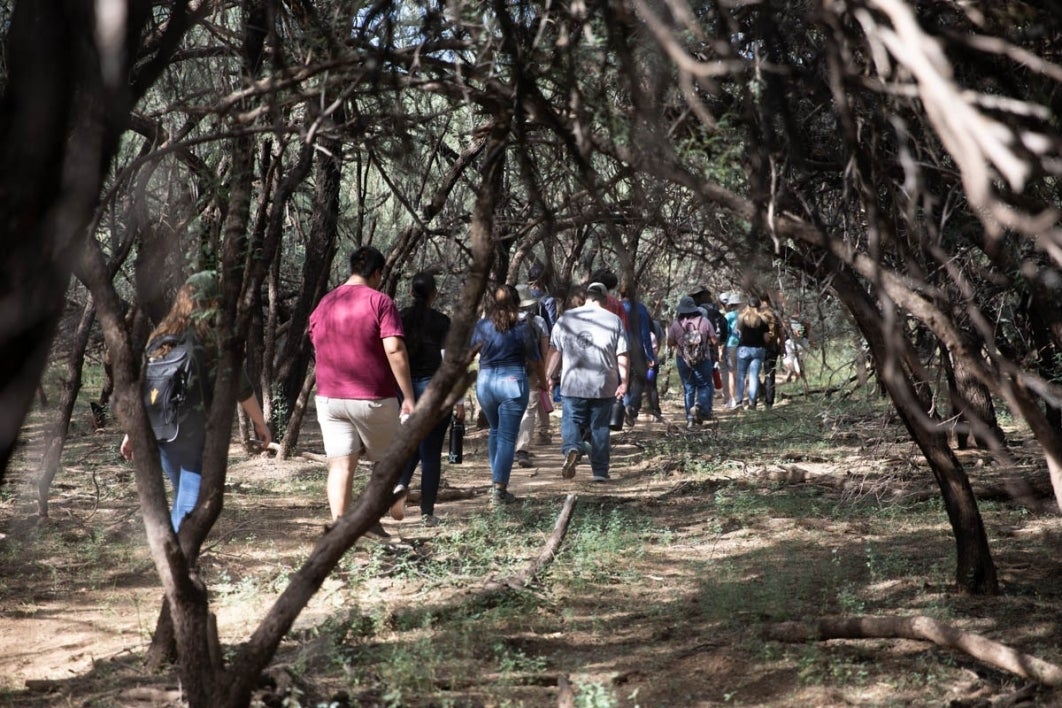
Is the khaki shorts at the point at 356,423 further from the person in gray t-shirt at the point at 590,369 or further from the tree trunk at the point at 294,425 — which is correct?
the tree trunk at the point at 294,425

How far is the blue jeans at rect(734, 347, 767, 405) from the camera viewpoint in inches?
717

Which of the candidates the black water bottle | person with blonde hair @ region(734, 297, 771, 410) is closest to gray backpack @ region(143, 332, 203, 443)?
the black water bottle

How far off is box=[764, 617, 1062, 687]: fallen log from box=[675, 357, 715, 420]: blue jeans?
1033 cm

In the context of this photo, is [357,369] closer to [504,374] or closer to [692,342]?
[504,374]

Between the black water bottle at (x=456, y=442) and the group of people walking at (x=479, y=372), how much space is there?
0.32 metres

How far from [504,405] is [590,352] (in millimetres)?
1145

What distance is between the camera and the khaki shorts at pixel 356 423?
314 inches

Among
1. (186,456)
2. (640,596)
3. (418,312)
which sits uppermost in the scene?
(418,312)

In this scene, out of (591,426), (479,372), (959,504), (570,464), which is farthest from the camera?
(570,464)

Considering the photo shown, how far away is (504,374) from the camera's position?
33.7 feet

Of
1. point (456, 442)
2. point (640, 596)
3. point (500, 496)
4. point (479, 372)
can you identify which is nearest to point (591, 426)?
point (500, 496)

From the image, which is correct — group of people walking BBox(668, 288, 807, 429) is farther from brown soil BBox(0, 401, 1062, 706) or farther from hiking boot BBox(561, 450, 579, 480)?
brown soil BBox(0, 401, 1062, 706)

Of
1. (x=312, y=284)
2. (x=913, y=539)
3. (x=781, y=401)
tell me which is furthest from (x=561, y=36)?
(x=781, y=401)

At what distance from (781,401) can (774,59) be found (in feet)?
53.2
